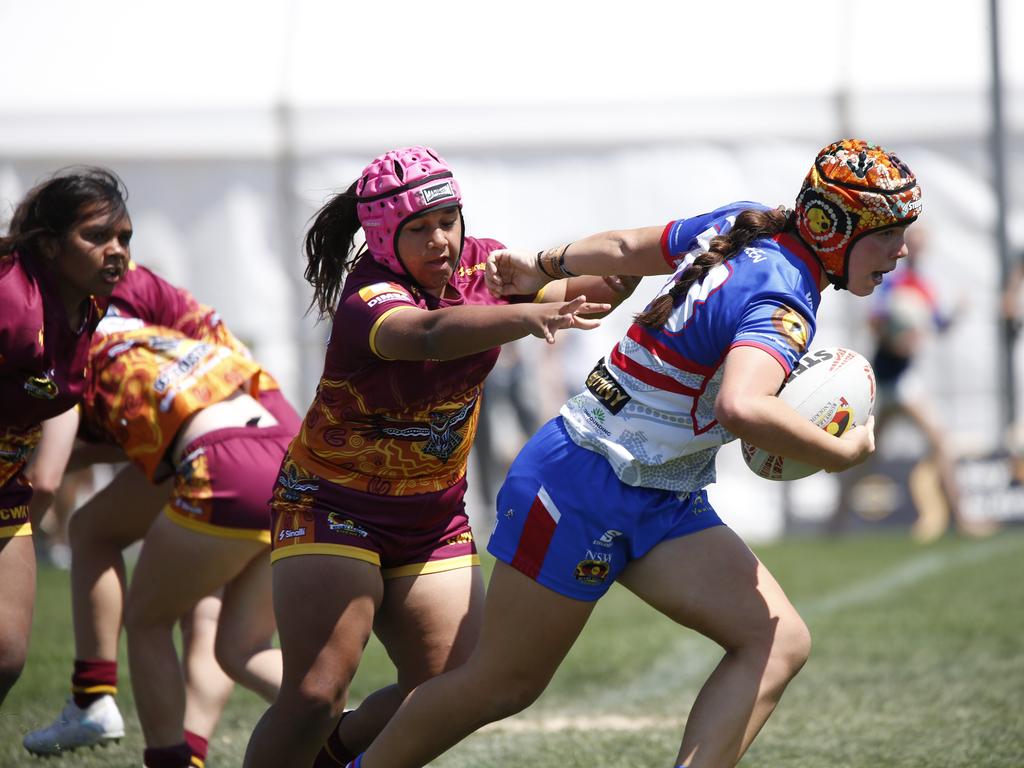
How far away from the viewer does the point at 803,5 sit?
43.3 feet

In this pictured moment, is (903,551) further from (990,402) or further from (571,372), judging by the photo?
(571,372)

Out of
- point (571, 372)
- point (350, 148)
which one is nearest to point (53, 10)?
point (350, 148)

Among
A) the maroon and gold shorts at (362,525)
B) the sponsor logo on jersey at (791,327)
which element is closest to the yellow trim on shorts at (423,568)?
the maroon and gold shorts at (362,525)

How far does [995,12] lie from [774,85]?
2074 millimetres

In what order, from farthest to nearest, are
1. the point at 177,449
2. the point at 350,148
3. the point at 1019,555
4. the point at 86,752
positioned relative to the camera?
the point at 350,148 → the point at 1019,555 → the point at 86,752 → the point at 177,449

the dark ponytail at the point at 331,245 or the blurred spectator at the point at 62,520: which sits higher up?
the dark ponytail at the point at 331,245

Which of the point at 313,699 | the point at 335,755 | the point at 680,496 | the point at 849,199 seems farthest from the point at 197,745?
the point at 849,199

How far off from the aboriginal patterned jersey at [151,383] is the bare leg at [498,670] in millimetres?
1527

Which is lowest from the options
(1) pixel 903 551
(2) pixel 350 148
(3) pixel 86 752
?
(1) pixel 903 551

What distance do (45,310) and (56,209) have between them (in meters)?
0.32

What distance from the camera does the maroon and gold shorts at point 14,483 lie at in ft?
14.4

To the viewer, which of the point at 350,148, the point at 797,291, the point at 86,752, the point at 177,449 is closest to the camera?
the point at 797,291

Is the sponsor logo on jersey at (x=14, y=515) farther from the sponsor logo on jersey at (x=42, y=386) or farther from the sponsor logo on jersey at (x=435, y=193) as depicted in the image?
the sponsor logo on jersey at (x=435, y=193)

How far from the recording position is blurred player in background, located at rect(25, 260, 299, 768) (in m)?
4.52
